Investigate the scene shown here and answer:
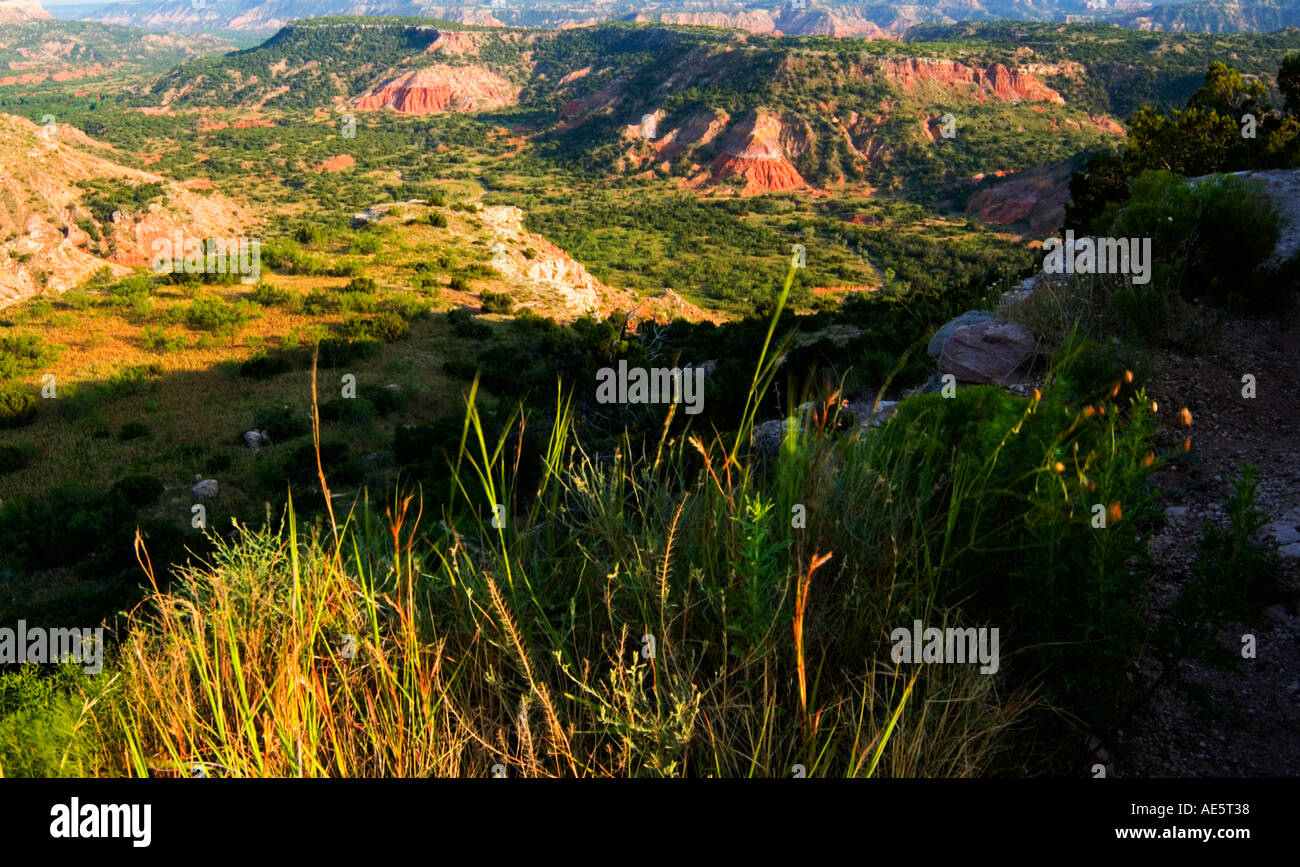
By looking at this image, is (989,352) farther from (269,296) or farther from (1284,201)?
(269,296)

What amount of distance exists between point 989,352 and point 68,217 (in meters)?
61.7

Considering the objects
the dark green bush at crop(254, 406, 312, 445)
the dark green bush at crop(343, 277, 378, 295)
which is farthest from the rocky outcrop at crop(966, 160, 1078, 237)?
the dark green bush at crop(254, 406, 312, 445)

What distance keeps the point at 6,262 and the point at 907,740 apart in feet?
169

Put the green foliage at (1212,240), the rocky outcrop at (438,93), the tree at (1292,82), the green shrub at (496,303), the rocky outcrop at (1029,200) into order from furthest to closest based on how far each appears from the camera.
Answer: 1. the rocky outcrop at (438,93)
2. the rocky outcrop at (1029,200)
3. the green shrub at (496,303)
4. the tree at (1292,82)
5. the green foliage at (1212,240)

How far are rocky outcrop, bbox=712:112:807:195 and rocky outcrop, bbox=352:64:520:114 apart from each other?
74677 millimetres

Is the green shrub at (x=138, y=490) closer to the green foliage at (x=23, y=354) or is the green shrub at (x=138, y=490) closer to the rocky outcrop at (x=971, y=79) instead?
the green foliage at (x=23, y=354)

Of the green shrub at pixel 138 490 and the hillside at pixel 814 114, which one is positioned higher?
the hillside at pixel 814 114

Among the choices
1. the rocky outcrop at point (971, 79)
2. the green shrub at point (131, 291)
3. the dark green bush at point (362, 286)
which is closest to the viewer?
the green shrub at point (131, 291)

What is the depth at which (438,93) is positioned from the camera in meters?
145

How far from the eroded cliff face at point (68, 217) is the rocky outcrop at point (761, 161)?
5221cm

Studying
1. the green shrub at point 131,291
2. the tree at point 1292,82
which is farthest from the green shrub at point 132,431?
the tree at point 1292,82

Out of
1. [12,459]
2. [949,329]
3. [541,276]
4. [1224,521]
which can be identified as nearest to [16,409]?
[12,459]

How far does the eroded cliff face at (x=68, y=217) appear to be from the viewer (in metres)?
40.9
